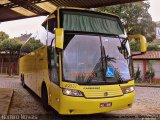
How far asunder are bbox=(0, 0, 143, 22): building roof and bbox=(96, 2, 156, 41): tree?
24716 mm

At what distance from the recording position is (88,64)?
26.1ft

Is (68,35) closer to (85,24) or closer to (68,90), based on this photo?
(85,24)

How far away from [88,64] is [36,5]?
6716mm

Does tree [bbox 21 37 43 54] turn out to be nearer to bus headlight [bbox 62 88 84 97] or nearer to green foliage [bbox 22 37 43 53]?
green foliage [bbox 22 37 43 53]

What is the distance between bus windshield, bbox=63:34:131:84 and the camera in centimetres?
780

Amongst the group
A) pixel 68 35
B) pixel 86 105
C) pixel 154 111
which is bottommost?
pixel 154 111

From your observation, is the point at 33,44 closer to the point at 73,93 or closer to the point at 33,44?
the point at 33,44

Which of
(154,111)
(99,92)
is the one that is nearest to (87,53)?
(99,92)

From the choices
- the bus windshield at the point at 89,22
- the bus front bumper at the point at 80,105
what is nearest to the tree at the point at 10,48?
the bus windshield at the point at 89,22

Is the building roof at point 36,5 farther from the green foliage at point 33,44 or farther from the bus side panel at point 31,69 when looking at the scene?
the bus side panel at point 31,69

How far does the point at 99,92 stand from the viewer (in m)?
7.77

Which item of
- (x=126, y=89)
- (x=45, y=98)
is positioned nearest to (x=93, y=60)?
(x=126, y=89)

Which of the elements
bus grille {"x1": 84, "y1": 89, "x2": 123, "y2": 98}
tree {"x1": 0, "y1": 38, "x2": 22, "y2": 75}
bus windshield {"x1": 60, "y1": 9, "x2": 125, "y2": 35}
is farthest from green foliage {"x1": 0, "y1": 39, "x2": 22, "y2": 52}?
bus grille {"x1": 84, "y1": 89, "x2": 123, "y2": 98}

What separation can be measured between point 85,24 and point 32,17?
7721 millimetres
